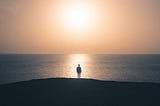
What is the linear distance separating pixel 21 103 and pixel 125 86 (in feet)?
31.7

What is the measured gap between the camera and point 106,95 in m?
21.1

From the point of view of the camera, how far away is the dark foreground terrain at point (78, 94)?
1925cm

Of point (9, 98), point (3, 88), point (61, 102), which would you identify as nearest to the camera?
point (61, 102)

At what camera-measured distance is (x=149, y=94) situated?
72.1 ft

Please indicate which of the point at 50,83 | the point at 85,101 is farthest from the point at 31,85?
the point at 85,101

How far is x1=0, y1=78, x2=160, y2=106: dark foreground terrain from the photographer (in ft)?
63.2

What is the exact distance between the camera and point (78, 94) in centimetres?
2134

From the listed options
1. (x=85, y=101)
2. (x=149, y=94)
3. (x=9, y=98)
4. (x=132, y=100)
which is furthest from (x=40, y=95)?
(x=149, y=94)

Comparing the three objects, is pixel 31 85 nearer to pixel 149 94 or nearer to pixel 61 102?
pixel 61 102

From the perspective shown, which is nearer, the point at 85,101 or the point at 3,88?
the point at 85,101

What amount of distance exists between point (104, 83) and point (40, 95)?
686cm

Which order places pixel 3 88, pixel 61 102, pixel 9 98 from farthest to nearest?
pixel 3 88 → pixel 9 98 → pixel 61 102

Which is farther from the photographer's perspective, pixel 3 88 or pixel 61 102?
pixel 3 88

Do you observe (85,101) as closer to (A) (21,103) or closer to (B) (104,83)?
(A) (21,103)
